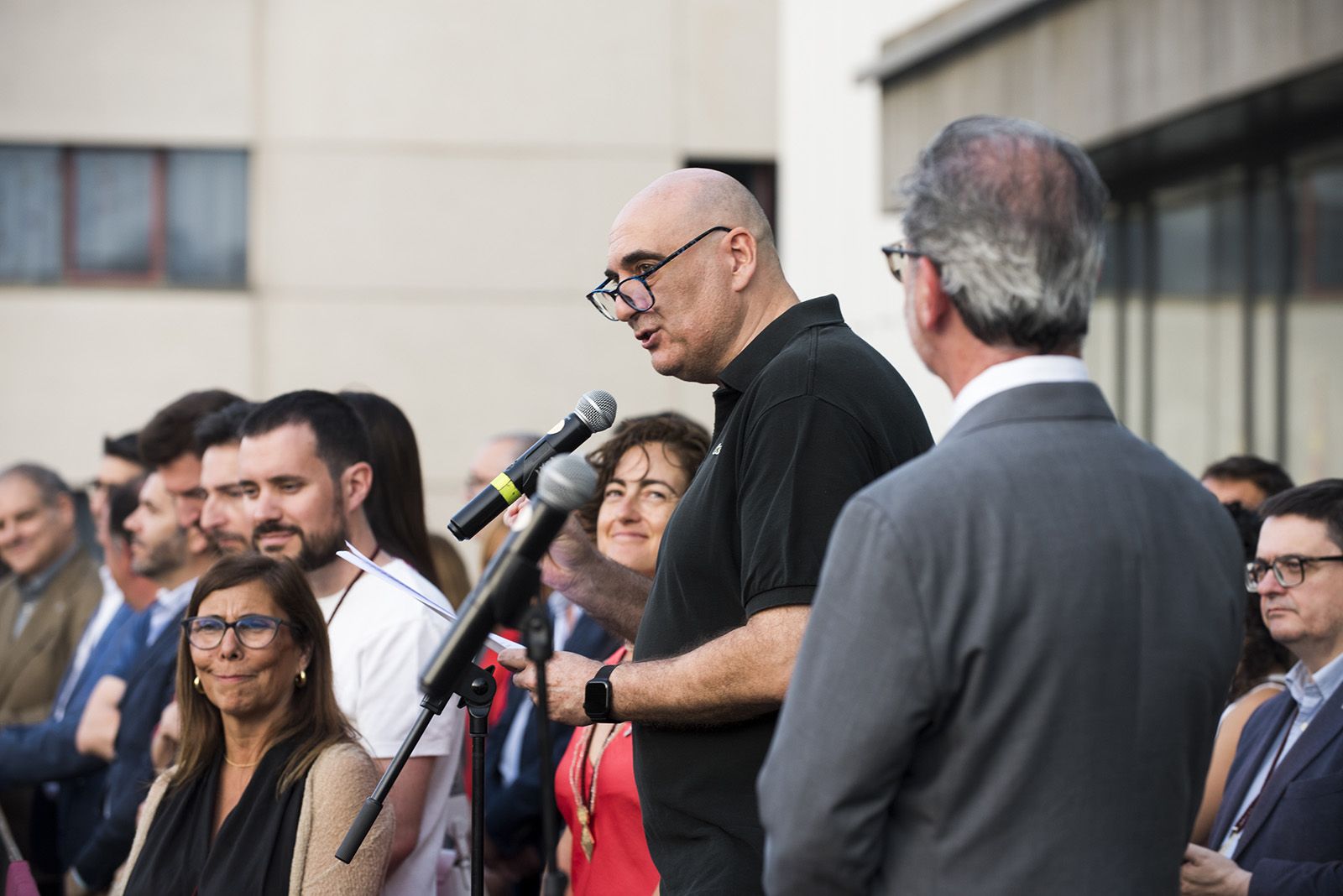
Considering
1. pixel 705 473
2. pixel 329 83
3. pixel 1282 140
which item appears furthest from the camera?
pixel 329 83

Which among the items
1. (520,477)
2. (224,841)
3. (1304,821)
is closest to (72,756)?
(224,841)

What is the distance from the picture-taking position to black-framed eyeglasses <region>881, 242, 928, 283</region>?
7.02 feet

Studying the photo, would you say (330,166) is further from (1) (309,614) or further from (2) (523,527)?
(2) (523,527)

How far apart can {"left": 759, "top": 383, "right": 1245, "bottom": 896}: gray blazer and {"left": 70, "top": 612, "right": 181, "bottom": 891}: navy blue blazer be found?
3.37 meters

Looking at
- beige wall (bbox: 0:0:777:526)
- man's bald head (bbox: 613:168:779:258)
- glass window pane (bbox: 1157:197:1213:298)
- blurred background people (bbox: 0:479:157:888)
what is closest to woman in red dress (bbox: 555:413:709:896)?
man's bald head (bbox: 613:168:779:258)

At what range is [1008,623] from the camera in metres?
1.96

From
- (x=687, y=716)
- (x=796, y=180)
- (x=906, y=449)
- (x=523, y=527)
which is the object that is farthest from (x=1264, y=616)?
(x=796, y=180)

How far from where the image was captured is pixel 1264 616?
13.1 ft

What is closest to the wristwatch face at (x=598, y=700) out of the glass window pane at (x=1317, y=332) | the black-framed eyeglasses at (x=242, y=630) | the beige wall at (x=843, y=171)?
the black-framed eyeglasses at (x=242, y=630)

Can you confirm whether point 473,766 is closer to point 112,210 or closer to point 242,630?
point 242,630

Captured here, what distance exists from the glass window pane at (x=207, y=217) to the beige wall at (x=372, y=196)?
191 mm

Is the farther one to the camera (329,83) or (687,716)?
(329,83)

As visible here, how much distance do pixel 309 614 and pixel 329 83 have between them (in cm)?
1043

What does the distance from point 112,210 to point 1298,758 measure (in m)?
12.2
